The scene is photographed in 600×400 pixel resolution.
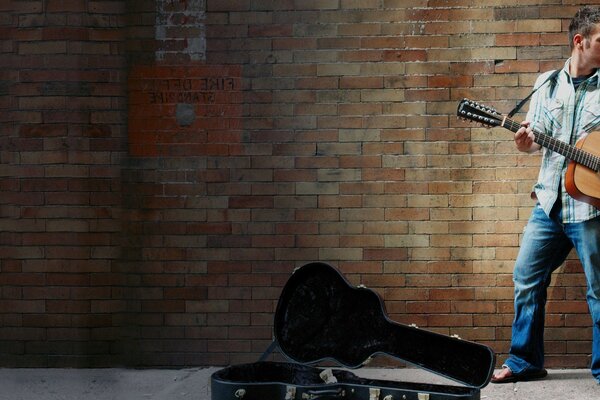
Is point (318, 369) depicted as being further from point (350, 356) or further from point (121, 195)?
point (121, 195)

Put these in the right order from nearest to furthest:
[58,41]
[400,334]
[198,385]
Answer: [400,334]
[198,385]
[58,41]

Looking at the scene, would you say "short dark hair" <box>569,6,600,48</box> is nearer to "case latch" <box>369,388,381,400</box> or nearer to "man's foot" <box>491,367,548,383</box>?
"man's foot" <box>491,367,548,383</box>

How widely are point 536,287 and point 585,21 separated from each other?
1511mm

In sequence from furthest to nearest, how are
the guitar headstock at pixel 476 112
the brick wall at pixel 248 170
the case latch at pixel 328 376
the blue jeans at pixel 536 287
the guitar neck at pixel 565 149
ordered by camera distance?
the brick wall at pixel 248 170
the blue jeans at pixel 536 287
the guitar headstock at pixel 476 112
the guitar neck at pixel 565 149
the case latch at pixel 328 376

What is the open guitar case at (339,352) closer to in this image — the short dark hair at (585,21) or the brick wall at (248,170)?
the brick wall at (248,170)

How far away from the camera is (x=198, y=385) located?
4785mm

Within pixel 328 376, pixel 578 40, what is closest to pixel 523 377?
pixel 328 376

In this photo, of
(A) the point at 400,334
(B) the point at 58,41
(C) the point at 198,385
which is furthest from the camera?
(B) the point at 58,41

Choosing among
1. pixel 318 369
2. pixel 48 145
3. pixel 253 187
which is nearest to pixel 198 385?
pixel 318 369

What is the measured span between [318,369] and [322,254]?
91 cm

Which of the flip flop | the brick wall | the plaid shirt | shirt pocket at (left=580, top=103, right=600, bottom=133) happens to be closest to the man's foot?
the flip flop

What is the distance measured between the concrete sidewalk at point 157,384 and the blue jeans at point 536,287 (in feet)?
0.49

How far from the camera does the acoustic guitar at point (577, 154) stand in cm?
437

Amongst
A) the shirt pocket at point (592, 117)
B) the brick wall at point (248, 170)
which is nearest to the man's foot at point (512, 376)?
the brick wall at point (248, 170)
